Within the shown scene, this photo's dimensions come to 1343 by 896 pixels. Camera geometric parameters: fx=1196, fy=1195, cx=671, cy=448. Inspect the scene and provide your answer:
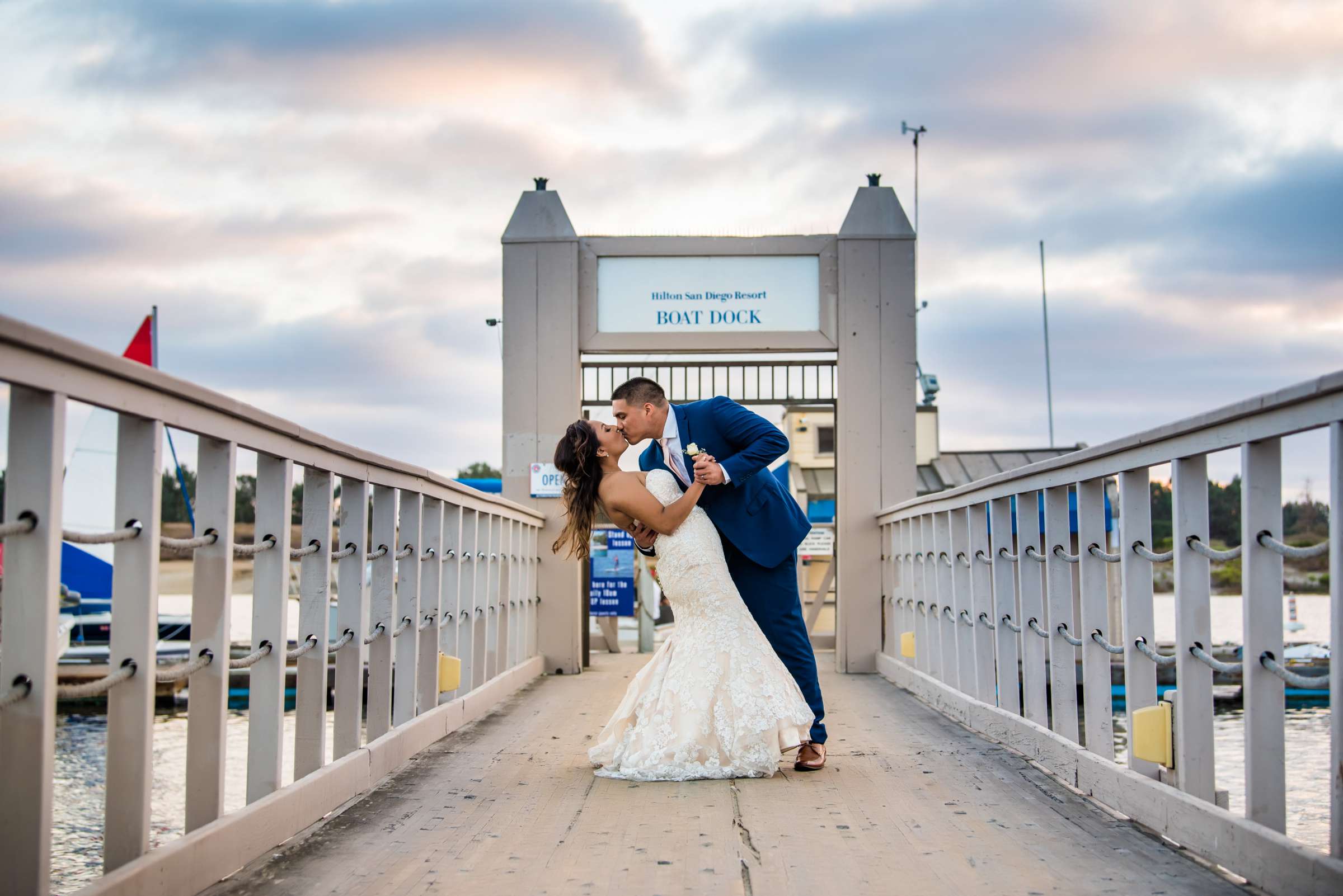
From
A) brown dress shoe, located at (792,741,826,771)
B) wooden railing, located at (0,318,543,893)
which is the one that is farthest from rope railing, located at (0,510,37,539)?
brown dress shoe, located at (792,741,826,771)

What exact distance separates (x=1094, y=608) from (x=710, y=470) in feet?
4.83

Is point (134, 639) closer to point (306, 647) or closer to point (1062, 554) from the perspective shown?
point (306, 647)

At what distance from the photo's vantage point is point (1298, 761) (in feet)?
41.6

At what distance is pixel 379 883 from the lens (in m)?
2.80

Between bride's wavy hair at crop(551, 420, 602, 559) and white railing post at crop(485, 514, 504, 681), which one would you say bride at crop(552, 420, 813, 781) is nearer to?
bride's wavy hair at crop(551, 420, 602, 559)

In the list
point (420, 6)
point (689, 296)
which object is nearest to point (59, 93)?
point (420, 6)

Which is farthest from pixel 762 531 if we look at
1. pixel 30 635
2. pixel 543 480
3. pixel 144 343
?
pixel 144 343

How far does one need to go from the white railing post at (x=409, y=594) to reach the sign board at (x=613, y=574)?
24.6ft

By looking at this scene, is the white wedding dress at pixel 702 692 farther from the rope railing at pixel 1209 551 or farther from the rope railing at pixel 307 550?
the rope railing at pixel 1209 551

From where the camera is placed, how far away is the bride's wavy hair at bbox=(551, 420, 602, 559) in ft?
Answer: 15.4

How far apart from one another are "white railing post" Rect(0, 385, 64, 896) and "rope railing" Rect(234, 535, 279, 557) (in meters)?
1.08

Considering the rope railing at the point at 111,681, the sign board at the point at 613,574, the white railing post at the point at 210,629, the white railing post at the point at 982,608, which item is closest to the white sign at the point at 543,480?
the sign board at the point at 613,574

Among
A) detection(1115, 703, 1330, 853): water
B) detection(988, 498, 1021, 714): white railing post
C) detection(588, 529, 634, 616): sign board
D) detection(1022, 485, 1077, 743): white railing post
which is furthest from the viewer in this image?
detection(588, 529, 634, 616): sign board

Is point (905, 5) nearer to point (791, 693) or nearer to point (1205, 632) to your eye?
point (791, 693)
